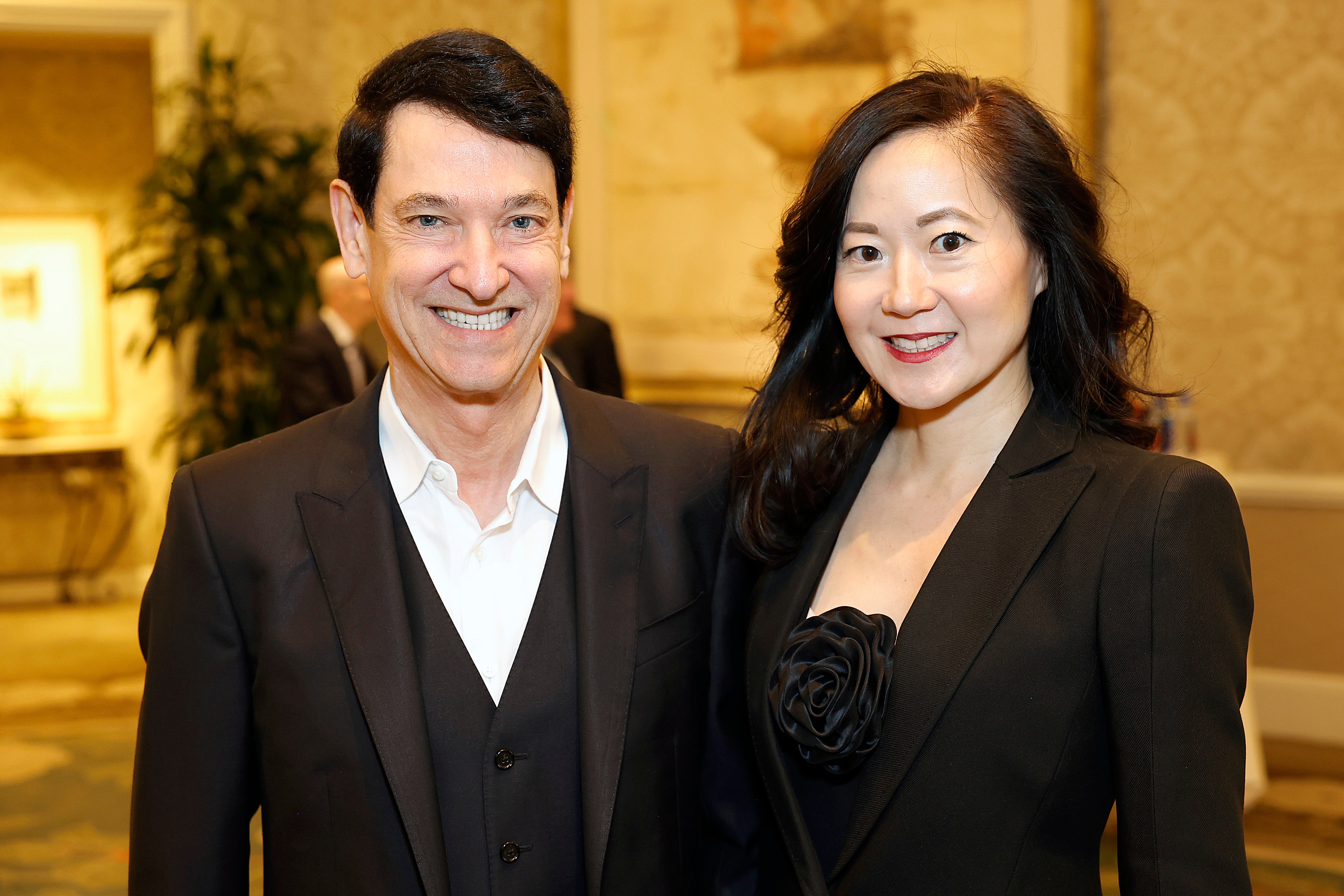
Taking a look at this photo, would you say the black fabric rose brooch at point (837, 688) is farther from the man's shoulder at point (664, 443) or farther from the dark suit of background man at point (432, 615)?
the man's shoulder at point (664, 443)

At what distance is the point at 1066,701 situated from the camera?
1.36 metres

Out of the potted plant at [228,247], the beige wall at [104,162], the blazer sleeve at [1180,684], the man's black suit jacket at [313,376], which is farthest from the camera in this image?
the beige wall at [104,162]

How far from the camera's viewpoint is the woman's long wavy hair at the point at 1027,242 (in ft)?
4.96

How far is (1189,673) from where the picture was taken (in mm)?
1305

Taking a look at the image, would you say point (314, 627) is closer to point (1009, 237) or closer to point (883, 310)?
point (883, 310)

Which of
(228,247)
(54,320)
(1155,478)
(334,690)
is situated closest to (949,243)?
(1155,478)

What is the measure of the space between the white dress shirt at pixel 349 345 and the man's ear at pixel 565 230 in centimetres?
363

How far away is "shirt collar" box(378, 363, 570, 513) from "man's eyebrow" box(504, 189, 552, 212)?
30 cm

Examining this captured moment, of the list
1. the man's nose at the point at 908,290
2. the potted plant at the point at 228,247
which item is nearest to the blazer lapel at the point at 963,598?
the man's nose at the point at 908,290

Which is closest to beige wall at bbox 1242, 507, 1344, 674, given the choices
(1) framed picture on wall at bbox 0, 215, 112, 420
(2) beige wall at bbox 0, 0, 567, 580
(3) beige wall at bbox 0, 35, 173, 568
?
(2) beige wall at bbox 0, 0, 567, 580

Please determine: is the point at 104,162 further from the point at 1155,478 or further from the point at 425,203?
the point at 1155,478

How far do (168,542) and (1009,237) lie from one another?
1.15m

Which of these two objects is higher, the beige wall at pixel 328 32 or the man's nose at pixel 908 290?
the beige wall at pixel 328 32

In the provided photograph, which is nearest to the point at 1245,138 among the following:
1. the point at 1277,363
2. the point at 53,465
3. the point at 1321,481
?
the point at 1277,363
